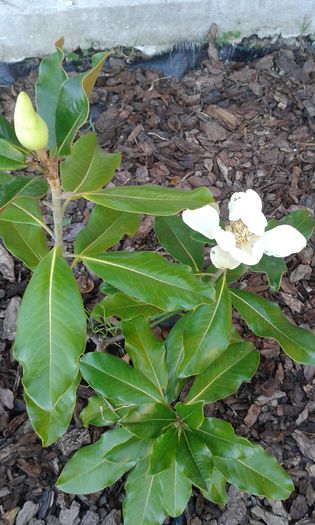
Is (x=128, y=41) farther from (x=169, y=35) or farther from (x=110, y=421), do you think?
(x=110, y=421)

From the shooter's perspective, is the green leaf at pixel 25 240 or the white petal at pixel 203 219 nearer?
the white petal at pixel 203 219

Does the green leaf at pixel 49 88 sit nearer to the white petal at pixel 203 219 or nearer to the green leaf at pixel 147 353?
the white petal at pixel 203 219

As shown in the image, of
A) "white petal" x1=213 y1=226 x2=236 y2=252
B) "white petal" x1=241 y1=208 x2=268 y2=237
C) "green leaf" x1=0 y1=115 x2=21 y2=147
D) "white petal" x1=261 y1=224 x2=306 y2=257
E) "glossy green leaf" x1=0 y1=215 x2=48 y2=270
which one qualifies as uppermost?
"green leaf" x1=0 y1=115 x2=21 y2=147

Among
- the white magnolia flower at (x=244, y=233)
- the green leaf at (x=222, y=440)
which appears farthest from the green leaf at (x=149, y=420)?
the white magnolia flower at (x=244, y=233)

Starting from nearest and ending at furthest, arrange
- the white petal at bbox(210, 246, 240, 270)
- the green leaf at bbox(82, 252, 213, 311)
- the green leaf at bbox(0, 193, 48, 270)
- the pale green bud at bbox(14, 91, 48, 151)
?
1. the pale green bud at bbox(14, 91, 48, 151)
2. the green leaf at bbox(82, 252, 213, 311)
3. the white petal at bbox(210, 246, 240, 270)
4. the green leaf at bbox(0, 193, 48, 270)

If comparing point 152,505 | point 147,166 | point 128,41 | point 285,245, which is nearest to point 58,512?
point 152,505

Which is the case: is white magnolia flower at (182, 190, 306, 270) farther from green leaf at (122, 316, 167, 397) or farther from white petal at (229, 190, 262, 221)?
green leaf at (122, 316, 167, 397)

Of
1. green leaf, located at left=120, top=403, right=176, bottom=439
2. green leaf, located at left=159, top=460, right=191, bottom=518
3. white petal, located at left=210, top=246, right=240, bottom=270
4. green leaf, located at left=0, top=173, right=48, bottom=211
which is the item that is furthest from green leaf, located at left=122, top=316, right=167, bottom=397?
green leaf, located at left=0, top=173, right=48, bottom=211
